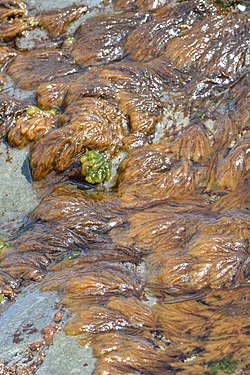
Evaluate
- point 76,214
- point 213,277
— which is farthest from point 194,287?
point 76,214

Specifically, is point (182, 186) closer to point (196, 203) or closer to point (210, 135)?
point (196, 203)

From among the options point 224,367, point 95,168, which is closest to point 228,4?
point 95,168

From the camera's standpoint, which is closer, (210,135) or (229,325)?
(229,325)

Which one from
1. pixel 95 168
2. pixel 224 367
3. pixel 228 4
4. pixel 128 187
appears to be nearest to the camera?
pixel 224 367

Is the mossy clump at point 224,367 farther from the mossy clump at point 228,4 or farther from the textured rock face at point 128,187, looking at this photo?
the mossy clump at point 228,4

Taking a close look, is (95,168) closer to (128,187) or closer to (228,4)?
(128,187)

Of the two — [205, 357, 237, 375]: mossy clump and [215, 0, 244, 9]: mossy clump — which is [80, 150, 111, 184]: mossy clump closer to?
[205, 357, 237, 375]: mossy clump

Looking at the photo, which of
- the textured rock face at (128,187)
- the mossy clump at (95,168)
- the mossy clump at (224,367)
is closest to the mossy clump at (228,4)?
the textured rock face at (128,187)
